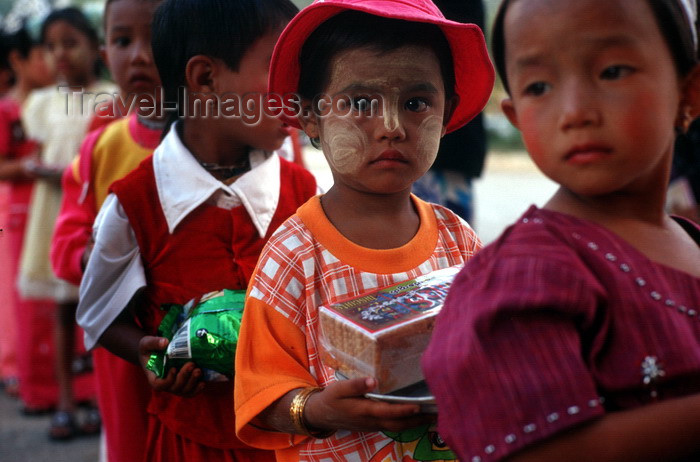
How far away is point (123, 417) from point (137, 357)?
43 cm

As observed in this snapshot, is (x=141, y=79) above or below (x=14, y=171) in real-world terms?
below

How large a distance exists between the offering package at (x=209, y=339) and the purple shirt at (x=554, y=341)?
2.71 ft

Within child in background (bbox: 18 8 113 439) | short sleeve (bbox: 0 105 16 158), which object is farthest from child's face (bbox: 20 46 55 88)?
child in background (bbox: 18 8 113 439)

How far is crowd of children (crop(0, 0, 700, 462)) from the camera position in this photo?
104cm

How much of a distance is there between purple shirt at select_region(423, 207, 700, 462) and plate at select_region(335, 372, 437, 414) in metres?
0.20

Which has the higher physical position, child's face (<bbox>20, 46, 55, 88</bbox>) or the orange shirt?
child's face (<bbox>20, 46, 55, 88</bbox>)

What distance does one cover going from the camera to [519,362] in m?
1.02

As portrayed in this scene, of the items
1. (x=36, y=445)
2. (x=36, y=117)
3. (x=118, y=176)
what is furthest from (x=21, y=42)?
(x=118, y=176)

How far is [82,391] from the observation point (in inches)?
205

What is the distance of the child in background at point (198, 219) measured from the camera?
2.10 metres

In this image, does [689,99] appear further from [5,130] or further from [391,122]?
[5,130]

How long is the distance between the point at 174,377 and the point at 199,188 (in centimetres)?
53

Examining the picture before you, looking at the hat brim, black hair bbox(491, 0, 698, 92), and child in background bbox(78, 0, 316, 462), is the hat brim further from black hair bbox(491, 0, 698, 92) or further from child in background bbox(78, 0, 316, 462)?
black hair bbox(491, 0, 698, 92)

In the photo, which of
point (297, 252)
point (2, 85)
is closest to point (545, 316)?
point (297, 252)
